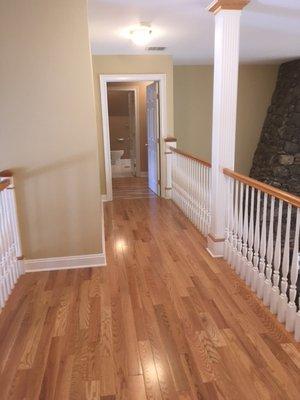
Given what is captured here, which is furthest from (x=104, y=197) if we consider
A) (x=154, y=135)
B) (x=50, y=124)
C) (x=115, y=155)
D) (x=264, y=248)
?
(x=264, y=248)

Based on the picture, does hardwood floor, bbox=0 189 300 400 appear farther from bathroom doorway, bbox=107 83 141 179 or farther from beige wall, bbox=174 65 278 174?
bathroom doorway, bbox=107 83 141 179

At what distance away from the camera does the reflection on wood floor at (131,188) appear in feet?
19.6

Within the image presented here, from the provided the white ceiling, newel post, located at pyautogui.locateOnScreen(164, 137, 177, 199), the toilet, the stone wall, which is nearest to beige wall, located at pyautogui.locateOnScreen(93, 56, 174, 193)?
the white ceiling

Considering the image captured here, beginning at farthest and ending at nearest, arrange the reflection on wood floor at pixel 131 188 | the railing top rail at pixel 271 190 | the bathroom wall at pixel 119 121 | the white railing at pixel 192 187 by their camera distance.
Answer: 1. the bathroom wall at pixel 119 121
2. the reflection on wood floor at pixel 131 188
3. the white railing at pixel 192 187
4. the railing top rail at pixel 271 190

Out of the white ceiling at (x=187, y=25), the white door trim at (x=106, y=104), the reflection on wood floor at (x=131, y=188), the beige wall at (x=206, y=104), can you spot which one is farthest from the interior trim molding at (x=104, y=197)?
the white ceiling at (x=187, y=25)

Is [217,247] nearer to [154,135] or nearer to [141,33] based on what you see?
[141,33]

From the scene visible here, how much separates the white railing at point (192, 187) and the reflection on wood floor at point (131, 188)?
2.61 feet

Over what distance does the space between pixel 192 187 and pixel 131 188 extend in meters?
2.44

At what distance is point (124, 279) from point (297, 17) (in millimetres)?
3247

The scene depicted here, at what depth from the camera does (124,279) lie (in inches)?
113

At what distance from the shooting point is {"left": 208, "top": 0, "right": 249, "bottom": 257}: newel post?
2.82m

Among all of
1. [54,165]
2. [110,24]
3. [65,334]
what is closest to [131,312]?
[65,334]

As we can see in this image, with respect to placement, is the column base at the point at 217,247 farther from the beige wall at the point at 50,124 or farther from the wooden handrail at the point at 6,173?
the wooden handrail at the point at 6,173

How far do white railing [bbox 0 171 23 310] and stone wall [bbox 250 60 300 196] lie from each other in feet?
17.4
